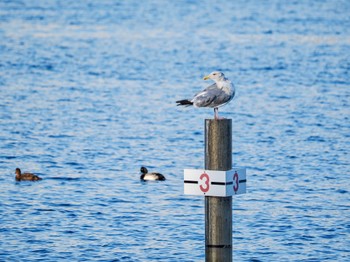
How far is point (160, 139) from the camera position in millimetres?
28938

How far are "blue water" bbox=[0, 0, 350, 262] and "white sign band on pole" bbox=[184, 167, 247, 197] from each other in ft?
15.8

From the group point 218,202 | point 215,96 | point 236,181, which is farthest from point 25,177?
point 236,181

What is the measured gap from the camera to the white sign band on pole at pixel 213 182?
40.2ft

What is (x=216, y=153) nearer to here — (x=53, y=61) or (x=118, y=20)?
(x=53, y=61)

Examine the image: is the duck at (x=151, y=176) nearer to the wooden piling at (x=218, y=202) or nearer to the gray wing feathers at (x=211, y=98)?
the gray wing feathers at (x=211, y=98)

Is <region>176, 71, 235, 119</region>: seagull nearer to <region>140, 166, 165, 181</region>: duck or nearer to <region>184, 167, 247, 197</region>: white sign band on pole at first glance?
<region>184, 167, 247, 197</region>: white sign band on pole

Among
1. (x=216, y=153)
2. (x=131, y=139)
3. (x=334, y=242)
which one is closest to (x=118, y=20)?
(x=131, y=139)

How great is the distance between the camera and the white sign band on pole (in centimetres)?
1227

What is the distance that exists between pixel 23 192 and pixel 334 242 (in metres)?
7.17

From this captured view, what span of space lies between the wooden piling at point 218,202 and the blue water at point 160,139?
14.6 feet

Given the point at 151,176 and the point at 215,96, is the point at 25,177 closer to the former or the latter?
the point at 151,176

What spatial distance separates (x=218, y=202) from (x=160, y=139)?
16.5 m

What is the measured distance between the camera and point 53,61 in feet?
150

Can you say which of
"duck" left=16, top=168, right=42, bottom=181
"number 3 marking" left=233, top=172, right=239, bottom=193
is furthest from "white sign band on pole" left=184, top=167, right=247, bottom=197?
"duck" left=16, top=168, right=42, bottom=181
